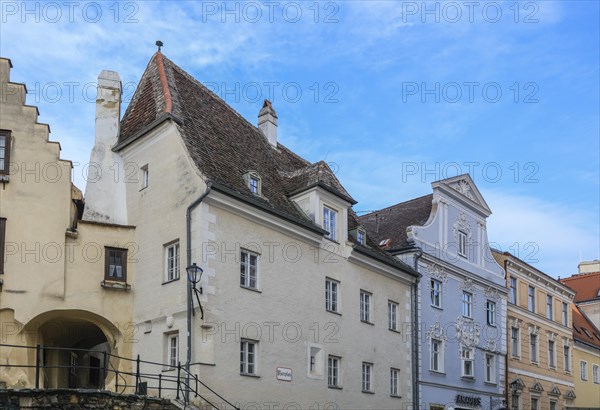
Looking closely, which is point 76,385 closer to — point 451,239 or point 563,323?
point 451,239

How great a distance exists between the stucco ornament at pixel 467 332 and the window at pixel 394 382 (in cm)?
516

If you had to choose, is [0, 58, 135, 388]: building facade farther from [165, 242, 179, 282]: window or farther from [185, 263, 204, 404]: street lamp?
[185, 263, 204, 404]: street lamp

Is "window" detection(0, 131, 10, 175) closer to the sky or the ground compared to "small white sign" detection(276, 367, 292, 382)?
closer to the sky

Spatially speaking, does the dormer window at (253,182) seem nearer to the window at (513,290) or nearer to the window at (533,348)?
the window at (513,290)

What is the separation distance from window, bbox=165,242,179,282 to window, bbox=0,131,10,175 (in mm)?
5322

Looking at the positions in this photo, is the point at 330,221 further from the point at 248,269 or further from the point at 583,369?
the point at 583,369

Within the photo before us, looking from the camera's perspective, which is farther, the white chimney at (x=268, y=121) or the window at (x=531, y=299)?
the window at (x=531, y=299)


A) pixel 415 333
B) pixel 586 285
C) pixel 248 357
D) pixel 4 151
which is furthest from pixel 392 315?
pixel 586 285

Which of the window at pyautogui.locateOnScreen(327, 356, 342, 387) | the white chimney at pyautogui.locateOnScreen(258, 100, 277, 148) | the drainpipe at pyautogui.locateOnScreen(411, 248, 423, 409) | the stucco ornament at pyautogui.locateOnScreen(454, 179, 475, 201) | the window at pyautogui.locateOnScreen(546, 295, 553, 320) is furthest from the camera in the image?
the window at pyautogui.locateOnScreen(546, 295, 553, 320)

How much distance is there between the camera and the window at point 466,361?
36.3m

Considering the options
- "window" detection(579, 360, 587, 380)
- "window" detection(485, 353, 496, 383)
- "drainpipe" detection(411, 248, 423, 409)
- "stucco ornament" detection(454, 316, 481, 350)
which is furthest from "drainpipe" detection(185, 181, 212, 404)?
"window" detection(579, 360, 587, 380)

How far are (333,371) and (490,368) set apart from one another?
13340 mm

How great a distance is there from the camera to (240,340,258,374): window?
2448cm

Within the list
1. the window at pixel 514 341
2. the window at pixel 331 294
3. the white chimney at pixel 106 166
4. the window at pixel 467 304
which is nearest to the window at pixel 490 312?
the window at pixel 467 304
